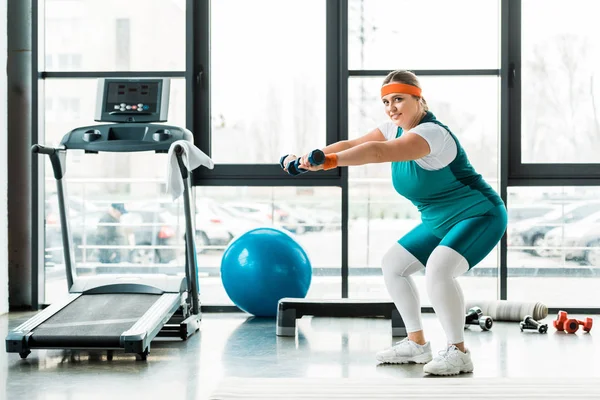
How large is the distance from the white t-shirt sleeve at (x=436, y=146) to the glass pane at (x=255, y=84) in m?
2.10

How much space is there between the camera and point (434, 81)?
5.27m

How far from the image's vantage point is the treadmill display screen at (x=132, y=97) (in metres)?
4.51

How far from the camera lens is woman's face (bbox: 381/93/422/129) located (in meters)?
3.40

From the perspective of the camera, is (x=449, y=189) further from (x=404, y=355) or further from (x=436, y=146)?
(x=404, y=355)

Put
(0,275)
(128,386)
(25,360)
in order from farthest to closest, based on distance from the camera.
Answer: (0,275) → (25,360) → (128,386)

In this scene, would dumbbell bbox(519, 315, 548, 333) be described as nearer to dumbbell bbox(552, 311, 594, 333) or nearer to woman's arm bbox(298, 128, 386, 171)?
dumbbell bbox(552, 311, 594, 333)

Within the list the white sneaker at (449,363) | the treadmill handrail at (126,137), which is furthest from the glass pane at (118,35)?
the white sneaker at (449,363)

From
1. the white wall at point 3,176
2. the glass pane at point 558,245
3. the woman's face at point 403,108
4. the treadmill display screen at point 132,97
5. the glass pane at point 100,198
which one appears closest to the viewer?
the woman's face at point 403,108

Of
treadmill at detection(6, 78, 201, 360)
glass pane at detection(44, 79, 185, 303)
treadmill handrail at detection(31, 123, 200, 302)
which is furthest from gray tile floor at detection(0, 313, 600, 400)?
glass pane at detection(44, 79, 185, 303)

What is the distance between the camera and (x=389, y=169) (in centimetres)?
535

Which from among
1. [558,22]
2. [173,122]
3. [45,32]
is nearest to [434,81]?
[558,22]

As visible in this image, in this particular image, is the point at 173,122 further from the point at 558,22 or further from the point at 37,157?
the point at 558,22

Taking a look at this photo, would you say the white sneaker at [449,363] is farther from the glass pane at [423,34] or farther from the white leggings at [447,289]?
the glass pane at [423,34]

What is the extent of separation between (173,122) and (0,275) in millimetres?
1523
